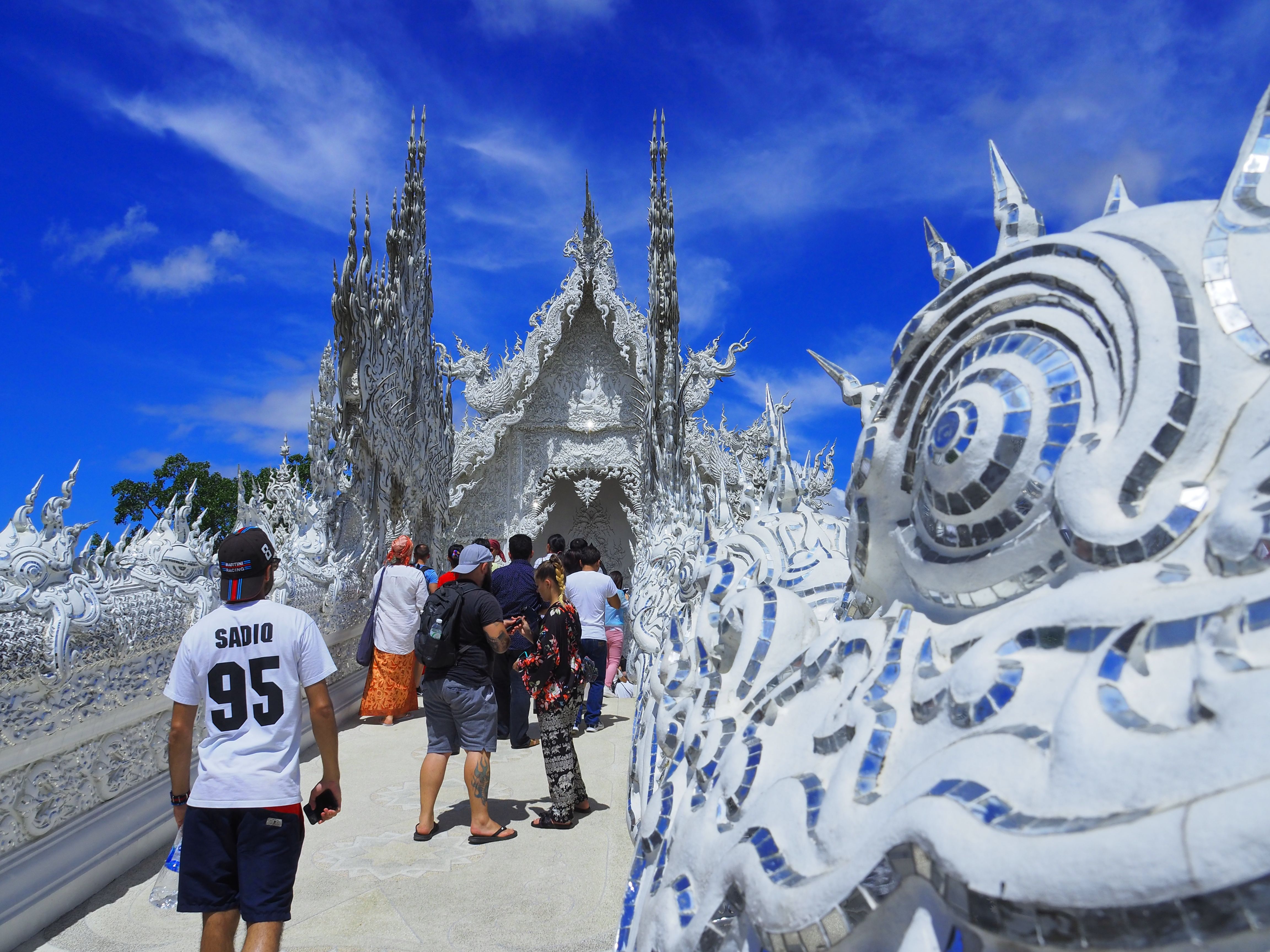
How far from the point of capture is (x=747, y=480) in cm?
361

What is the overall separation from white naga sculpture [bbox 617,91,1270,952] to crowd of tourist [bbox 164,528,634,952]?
1189mm

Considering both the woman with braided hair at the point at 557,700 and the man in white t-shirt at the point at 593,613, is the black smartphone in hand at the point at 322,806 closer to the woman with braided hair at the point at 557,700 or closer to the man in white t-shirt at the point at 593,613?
the woman with braided hair at the point at 557,700

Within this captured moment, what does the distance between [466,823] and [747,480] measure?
2050 mm

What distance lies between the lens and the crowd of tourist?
6.75ft

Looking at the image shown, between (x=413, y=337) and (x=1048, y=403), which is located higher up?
(x=413, y=337)

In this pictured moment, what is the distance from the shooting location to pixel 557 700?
12.2 feet

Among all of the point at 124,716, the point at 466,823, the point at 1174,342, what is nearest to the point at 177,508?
the point at 124,716

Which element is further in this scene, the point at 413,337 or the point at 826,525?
the point at 413,337

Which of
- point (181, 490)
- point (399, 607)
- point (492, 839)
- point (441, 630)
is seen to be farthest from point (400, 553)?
point (181, 490)

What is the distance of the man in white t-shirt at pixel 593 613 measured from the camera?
5770 mm

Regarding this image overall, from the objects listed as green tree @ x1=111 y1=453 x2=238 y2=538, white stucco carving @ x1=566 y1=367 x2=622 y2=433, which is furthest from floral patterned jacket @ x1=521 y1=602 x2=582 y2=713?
green tree @ x1=111 y1=453 x2=238 y2=538

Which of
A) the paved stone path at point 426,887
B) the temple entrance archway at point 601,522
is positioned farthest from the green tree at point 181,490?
the paved stone path at point 426,887

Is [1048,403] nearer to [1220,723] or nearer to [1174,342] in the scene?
[1174,342]

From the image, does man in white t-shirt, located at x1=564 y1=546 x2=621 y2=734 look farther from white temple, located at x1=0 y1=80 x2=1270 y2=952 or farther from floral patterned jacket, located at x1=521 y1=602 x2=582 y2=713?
white temple, located at x1=0 y1=80 x2=1270 y2=952
